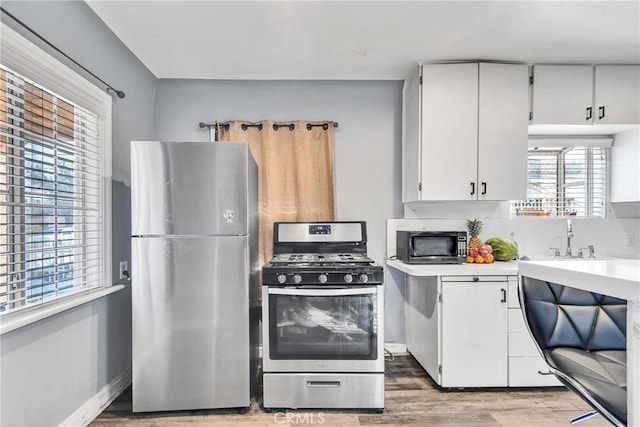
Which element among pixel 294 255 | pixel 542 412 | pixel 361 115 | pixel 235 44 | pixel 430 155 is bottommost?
pixel 542 412

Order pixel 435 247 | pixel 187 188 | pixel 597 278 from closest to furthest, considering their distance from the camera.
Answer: pixel 597 278 < pixel 187 188 < pixel 435 247

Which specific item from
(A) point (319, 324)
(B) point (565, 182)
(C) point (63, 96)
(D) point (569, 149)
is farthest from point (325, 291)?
(D) point (569, 149)

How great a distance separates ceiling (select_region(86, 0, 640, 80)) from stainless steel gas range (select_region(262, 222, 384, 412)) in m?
1.50

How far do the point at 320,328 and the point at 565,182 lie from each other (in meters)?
2.50

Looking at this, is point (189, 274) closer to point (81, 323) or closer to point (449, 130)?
point (81, 323)

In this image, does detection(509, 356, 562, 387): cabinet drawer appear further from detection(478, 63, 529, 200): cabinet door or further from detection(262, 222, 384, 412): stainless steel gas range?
detection(478, 63, 529, 200): cabinet door

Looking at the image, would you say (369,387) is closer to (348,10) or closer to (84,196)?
(84,196)

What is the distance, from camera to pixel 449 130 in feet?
8.43

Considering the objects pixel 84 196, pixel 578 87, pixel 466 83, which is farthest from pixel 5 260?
pixel 578 87

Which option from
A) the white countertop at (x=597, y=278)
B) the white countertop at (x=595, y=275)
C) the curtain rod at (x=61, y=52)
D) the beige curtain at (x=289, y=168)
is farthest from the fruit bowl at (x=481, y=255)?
the curtain rod at (x=61, y=52)

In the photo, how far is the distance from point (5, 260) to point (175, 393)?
1.15m

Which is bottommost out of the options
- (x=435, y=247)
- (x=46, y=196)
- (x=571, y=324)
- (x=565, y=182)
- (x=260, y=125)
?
(x=571, y=324)

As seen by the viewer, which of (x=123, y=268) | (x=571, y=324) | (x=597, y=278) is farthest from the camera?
(x=123, y=268)

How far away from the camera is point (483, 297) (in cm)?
228
